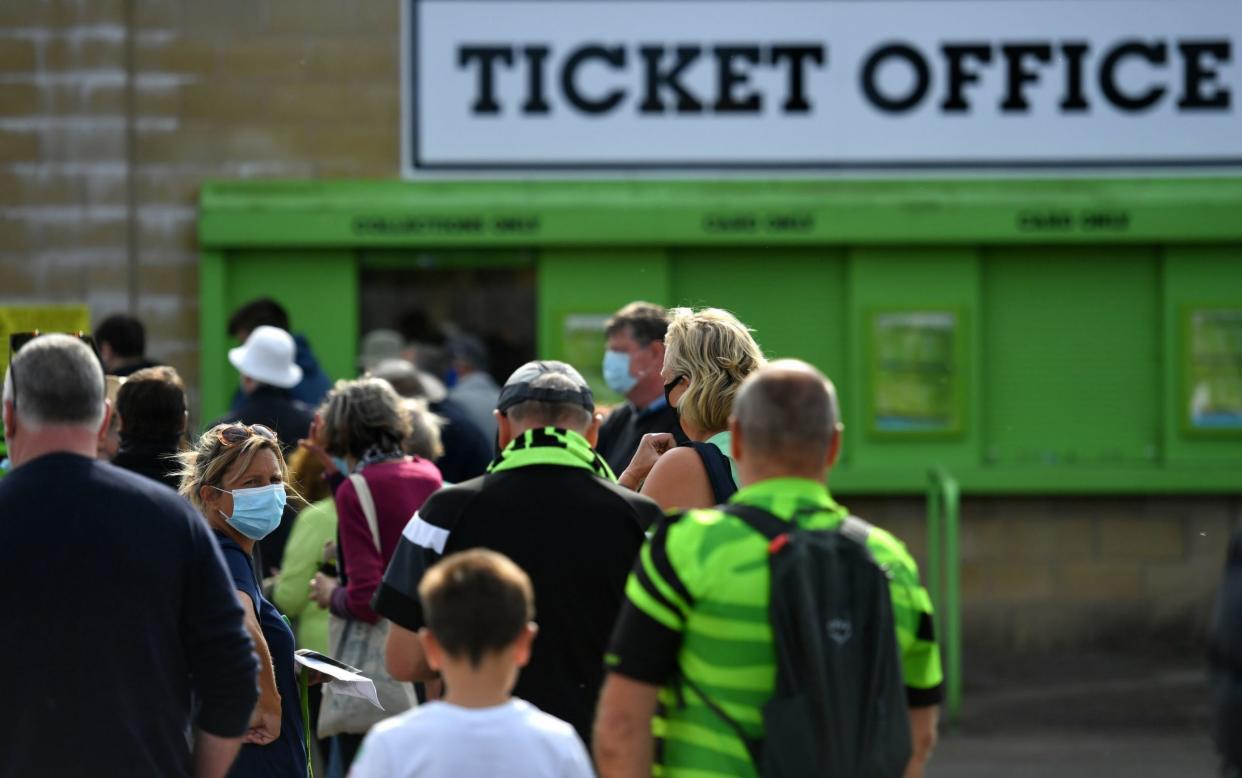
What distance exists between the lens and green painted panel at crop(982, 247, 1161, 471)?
11.2 m

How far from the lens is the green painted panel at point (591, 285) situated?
434 inches

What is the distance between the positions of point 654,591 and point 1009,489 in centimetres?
789

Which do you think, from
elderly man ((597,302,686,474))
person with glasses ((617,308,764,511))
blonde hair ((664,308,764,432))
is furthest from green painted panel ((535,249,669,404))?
blonde hair ((664,308,764,432))

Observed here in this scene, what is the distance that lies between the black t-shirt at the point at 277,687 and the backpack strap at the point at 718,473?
114 cm

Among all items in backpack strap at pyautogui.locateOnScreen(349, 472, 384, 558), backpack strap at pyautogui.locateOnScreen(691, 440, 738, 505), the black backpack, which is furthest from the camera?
backpack strap at pyautogui.locateOnScreen(349, 472, 384, 558)

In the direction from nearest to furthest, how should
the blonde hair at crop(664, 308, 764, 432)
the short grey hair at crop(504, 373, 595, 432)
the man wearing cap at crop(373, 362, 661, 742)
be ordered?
1. the man wearing cap at crop(373, 362, 661, 742)
2. the short grey hair at crop(504, 373, 595, 432)
3. the blonde hair at crop(664, 308, 764, 432)

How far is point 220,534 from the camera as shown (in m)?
4.84

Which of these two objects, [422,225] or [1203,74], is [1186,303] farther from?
[422,225]

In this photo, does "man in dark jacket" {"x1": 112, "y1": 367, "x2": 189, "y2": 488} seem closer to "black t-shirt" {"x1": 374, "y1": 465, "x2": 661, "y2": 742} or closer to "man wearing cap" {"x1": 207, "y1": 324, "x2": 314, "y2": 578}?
"black t-shirt" {"x1": 374, "y1": 465, "x2": 661, "y2": 742}

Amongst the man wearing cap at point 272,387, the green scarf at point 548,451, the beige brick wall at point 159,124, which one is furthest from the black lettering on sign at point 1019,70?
the green scarf at point 548,451

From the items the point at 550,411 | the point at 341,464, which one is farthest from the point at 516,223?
the point at 550,411

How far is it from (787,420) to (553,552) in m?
0.93

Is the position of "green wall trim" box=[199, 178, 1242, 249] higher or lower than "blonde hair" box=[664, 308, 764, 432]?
higher

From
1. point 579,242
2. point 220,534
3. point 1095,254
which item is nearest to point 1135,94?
point 1095,254
